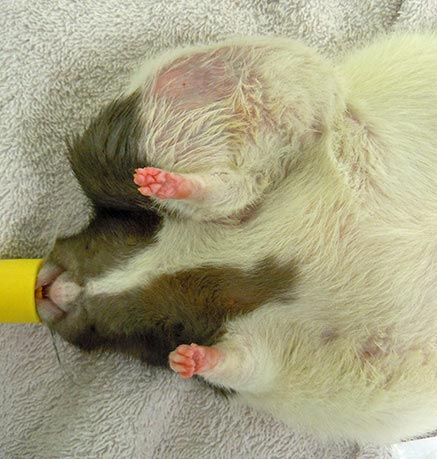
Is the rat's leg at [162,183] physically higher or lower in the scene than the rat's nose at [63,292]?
higher

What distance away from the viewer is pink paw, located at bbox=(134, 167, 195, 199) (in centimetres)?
103

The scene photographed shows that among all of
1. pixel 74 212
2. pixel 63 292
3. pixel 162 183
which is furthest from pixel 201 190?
pixel 74 212

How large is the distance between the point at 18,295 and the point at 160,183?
36cm

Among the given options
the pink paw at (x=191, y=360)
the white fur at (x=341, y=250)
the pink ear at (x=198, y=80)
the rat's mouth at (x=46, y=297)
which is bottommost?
the rat's mouth at (x=46, y=297)

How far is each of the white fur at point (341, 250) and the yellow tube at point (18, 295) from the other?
0.16 metres

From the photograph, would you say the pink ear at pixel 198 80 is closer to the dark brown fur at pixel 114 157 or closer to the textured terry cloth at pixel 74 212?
the dark brown fur at pixel 114 157

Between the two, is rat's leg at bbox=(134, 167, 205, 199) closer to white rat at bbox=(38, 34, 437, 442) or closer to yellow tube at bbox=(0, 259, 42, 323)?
white rat at bbox=(38, 34, 437, 442)

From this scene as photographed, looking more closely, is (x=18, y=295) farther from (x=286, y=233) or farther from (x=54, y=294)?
(x=286, y=233)

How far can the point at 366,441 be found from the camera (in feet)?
3.89

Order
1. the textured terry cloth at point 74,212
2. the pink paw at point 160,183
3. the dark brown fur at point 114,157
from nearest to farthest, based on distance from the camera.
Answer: the pink paw at point 160,183 < the dark brown fur at point 114,157 < the textured terry cloth at point 74,212

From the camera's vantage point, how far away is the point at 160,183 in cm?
103

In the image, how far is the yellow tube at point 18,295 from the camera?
3.87ft

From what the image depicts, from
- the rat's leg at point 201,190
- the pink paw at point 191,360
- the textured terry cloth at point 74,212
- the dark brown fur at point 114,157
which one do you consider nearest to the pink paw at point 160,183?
the rat's leg at point 201,190

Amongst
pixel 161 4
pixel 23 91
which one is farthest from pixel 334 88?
pixel 23 91
